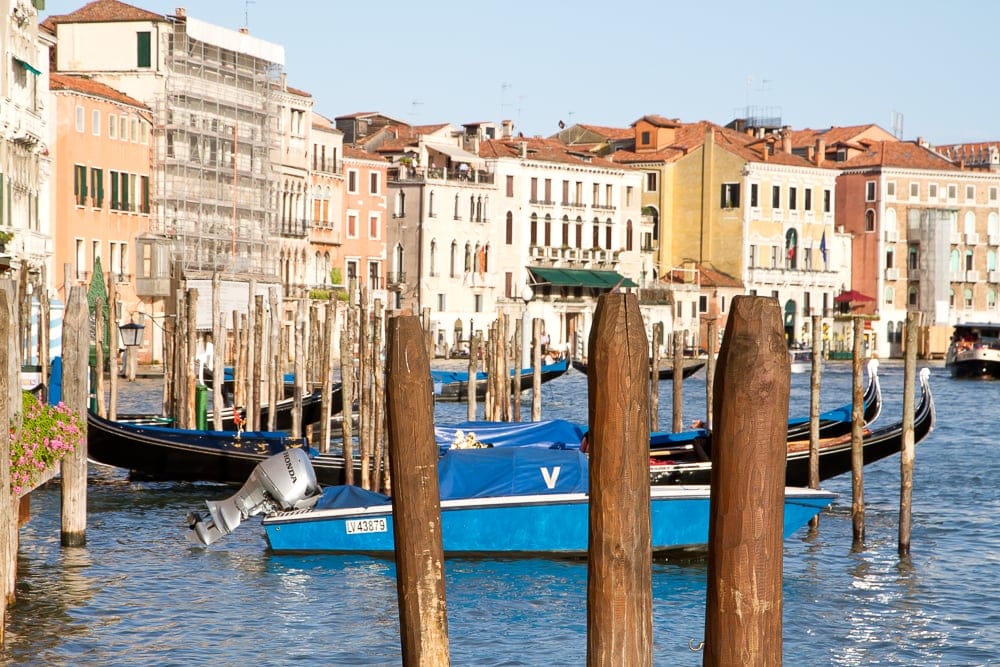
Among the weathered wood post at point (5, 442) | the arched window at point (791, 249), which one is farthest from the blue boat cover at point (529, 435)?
the arched window at point (791, 249)

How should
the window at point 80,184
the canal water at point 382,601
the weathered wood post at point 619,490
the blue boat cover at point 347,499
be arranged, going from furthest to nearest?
1. the window at point 80,184
2. the blue boat cover at point 347,499
3. the canal water at point 382,601
4. the weathered wood post at point 619,490

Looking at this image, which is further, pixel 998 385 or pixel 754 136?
pixel 754 136

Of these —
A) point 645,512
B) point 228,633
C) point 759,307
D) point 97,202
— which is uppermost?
point 97,202

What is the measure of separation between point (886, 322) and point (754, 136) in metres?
8.00

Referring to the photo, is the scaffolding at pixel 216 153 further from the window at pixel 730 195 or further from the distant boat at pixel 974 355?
the window at pixel 730 195

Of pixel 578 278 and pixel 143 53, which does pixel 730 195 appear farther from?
pixel 143 53

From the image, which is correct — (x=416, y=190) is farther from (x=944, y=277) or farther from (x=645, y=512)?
(x=645, y=512)

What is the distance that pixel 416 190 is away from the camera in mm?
49469

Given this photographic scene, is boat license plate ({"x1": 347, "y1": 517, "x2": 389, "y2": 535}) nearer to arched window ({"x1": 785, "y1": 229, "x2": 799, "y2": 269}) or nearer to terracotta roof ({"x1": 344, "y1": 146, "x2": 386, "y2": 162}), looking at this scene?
terracotta roof ({"x1": 344, "y1": 146, "x2": 386, "y2": 162})

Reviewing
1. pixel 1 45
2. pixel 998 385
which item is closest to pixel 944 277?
pixel 998 385

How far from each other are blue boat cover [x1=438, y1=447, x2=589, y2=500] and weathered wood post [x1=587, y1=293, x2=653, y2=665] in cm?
678

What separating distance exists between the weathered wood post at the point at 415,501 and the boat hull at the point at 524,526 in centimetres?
611

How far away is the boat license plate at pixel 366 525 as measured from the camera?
442 inches

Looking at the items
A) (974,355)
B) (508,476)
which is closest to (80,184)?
(974,355)
